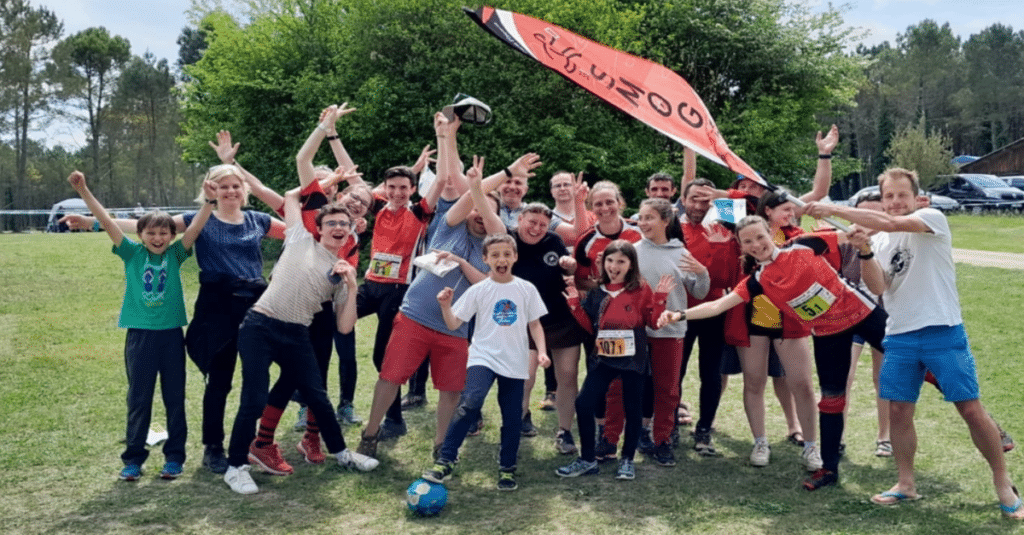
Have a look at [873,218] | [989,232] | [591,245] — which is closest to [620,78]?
[591,245]

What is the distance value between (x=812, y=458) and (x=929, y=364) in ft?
4.08

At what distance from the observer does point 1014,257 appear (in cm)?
2142

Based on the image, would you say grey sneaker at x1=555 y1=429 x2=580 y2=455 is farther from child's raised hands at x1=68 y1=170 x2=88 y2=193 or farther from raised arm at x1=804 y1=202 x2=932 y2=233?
child's raised hands at x1=68 y1=170 x2=88 y2=193

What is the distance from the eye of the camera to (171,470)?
19.2ft

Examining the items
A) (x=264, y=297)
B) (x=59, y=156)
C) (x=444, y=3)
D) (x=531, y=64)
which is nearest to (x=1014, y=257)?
(x=531, y=64)

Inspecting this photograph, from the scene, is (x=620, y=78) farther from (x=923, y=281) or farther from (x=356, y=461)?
(x=356, y=461)

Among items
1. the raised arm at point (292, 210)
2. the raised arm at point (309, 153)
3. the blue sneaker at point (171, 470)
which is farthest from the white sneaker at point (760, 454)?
the blue sneaker at point (171, 470)

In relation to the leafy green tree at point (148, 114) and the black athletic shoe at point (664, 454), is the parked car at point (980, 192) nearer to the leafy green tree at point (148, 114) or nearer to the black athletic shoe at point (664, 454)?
the black athletic shoe at point (664, 454)

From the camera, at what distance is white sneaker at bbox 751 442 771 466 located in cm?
619

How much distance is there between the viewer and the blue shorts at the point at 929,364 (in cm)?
499

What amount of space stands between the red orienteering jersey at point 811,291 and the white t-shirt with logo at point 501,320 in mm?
1498

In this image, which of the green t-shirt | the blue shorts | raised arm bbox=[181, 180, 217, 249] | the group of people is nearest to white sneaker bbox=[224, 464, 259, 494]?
the group of people

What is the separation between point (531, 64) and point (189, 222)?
48.0 feet

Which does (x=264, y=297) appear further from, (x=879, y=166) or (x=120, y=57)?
(x=879, y=166)
